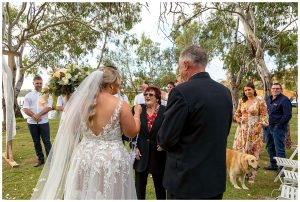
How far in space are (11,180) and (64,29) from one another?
42.0ft

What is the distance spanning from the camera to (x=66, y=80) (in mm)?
3469

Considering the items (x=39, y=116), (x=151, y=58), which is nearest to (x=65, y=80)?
(x=39, y=116)

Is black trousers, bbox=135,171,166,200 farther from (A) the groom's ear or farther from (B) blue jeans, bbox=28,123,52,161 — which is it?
(B) blue jeans, bbox=28,123,52,161

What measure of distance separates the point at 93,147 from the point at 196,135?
1.20 metres

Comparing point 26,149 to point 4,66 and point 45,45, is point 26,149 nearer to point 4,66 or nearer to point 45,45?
point 4,66

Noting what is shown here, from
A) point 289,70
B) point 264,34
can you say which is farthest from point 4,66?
point 289,70

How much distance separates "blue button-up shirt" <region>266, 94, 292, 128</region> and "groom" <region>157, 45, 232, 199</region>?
13.8ft

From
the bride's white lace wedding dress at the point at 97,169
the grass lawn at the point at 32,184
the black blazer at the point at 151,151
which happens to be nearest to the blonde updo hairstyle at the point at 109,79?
the bride's white lace wedding dress at the point at 97,169

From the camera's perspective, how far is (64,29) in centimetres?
1750

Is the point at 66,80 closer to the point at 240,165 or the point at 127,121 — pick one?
the point at 127,121

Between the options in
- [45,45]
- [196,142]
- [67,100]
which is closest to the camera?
Result: [196,142]

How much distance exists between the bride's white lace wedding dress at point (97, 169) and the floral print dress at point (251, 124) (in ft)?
10.4

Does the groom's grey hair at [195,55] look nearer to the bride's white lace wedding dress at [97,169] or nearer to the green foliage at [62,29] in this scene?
the bride's white lace wedding dress at [97,169]

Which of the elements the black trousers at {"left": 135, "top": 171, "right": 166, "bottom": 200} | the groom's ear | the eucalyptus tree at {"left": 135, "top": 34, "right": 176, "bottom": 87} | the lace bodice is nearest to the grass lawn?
the black trousers at {"left": 135, "top": 171, "right": 166, "bottom": 200}
